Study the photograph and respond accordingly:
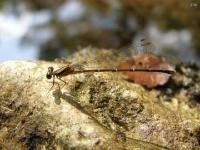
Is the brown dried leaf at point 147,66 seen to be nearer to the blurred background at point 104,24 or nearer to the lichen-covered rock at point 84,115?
the lichen-covered rock at point 84,115

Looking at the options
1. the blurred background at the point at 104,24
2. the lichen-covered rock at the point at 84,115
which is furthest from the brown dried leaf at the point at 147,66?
the blurred background at the point at 104,24

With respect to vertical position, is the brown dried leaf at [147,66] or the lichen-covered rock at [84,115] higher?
the brown dried leaf at [147,66]

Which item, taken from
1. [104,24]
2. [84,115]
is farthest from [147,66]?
[104,24]

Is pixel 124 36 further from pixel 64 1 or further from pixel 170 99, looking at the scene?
pixel 170 99

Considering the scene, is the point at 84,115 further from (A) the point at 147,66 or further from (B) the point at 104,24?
(B) the point at 104,24

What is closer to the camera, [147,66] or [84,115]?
[84,115]

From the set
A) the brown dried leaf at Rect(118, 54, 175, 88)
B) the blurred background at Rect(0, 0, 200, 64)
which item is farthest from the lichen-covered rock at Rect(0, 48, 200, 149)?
the blurred background at Rect(0, 0, 200, 64)

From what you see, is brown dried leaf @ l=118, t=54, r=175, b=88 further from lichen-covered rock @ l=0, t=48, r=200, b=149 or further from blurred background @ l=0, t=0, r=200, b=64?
blurred background @ l=0, t=0, r=200, b=64

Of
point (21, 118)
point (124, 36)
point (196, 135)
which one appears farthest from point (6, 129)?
point (124, 36)
